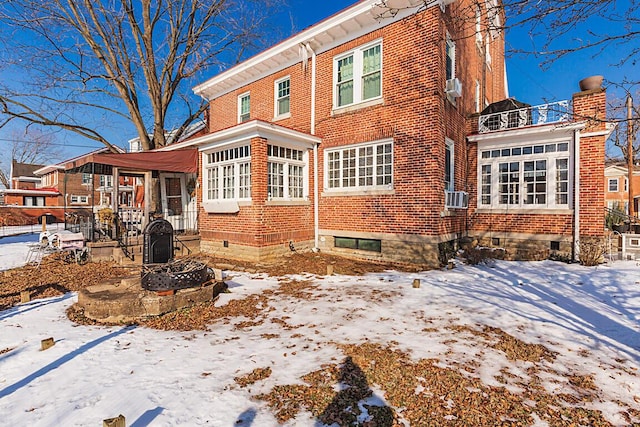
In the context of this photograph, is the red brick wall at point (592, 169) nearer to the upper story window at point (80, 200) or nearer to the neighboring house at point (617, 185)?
the neighboring house at point (617, 185)

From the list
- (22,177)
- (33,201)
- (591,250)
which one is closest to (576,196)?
(591,250)

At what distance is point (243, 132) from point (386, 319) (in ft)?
22.7

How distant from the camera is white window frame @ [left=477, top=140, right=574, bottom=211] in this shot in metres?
9.37

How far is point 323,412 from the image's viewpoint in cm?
264

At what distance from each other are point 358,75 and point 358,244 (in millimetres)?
5586

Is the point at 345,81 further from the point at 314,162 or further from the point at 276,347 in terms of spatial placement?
the point at 276,347

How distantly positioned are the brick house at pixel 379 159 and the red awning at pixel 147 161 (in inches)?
18.3

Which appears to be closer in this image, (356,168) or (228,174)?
(356,168)

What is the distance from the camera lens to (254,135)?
355 inches

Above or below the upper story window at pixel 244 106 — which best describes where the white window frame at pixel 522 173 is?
below

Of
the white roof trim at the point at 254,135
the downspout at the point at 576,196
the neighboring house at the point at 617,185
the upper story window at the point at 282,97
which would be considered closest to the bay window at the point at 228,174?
the white roof trim at the point at 254,135

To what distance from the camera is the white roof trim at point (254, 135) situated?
8.87 meters

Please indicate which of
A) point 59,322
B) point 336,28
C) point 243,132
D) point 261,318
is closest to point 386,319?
point 261,318

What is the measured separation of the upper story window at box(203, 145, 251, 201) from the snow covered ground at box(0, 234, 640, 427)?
3.96m
